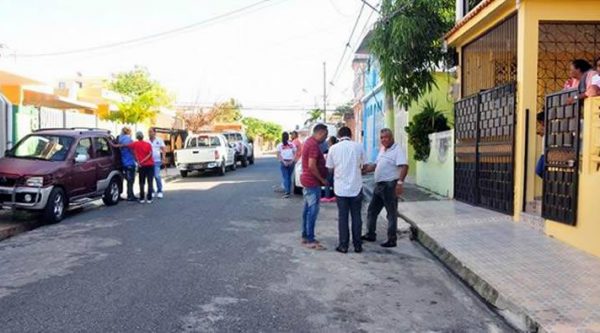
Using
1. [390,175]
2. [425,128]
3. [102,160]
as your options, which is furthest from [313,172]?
[425,128]

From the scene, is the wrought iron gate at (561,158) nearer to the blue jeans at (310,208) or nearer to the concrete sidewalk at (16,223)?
the blue jeans at (310,208)

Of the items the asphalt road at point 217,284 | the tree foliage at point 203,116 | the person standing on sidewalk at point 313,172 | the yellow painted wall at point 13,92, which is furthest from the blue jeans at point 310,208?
the tree foliage at point 203,116

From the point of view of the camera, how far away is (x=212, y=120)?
62.1 m

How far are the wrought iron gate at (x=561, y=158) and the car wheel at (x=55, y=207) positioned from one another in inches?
334

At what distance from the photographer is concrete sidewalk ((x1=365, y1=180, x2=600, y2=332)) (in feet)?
16.8

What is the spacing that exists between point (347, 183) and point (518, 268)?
2.53 m

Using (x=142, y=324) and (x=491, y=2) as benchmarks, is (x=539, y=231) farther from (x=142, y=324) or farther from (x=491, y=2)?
(x=142, y=324)

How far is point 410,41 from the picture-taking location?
1538 centimetres

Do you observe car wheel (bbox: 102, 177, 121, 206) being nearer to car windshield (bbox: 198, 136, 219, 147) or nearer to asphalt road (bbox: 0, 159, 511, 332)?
asphalt road (bbox: 0, 159, 511, 332)

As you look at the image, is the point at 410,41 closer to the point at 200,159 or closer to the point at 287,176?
the point at 287,176

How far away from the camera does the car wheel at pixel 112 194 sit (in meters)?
13.6

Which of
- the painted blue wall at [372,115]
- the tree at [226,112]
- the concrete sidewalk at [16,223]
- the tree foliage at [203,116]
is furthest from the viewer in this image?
the tree at [226,112]

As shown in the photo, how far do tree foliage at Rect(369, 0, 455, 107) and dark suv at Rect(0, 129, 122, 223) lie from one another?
7502 millimetres

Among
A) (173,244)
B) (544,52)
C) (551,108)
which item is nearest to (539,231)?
(551,108)
